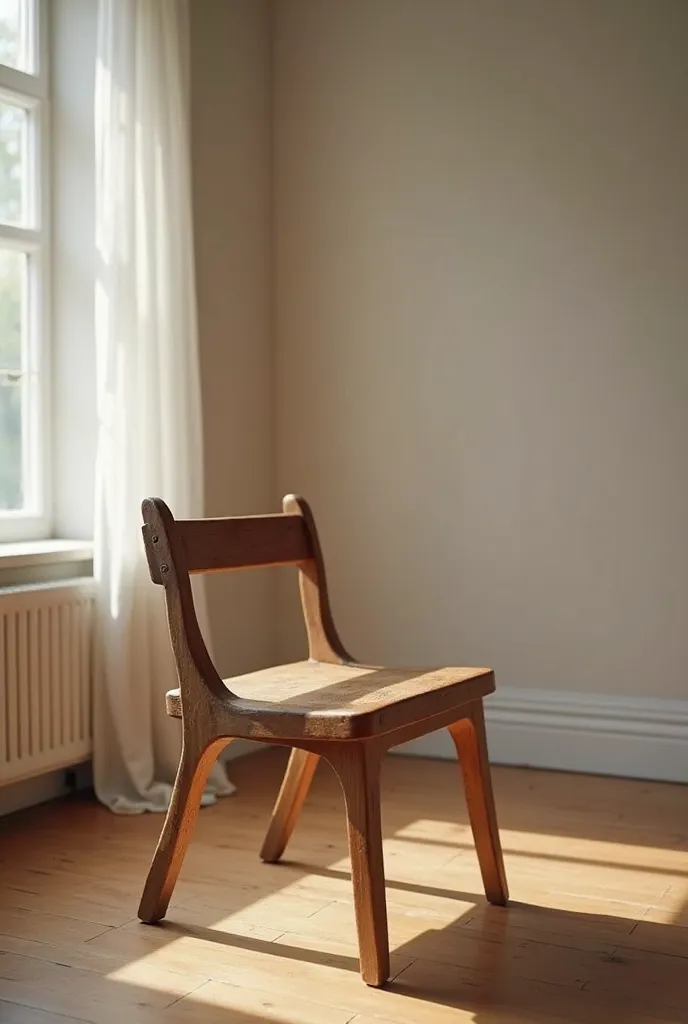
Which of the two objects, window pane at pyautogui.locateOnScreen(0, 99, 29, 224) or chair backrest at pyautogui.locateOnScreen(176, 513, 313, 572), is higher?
window pane at pyautogui.locateOnScreen(0, 99, 29, 224)

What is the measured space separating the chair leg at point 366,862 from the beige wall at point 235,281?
1.74 m

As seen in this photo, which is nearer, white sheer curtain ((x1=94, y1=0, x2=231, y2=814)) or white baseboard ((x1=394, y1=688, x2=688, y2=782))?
white sheer curtain ((x1=94, y1=0, x2=231, y2=814))

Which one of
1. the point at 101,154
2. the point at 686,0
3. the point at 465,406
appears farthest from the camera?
the point at 465,406

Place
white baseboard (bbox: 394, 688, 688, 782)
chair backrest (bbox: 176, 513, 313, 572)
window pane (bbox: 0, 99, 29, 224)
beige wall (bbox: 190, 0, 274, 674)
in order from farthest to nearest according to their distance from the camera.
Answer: beige wall (bbox: 190, 0, 274, 674) < white baseboard (bbox: 394, 688, 688, 782) < window pane (bbox: 0, 99, 29, 224) < chair backrest (bbox: 176, 513, 313, 572)

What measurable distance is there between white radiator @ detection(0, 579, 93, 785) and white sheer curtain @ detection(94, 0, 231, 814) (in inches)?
1.8

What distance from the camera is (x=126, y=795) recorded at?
3.32 m

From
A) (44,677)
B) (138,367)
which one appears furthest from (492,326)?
(44,677)

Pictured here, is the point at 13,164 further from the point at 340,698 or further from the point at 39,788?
the point at 340,698

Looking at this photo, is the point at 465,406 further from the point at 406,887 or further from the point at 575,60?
the point at 406,887

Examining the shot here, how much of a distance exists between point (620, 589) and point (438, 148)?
1.43 m

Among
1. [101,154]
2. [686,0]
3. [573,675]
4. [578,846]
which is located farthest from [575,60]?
[578,846]

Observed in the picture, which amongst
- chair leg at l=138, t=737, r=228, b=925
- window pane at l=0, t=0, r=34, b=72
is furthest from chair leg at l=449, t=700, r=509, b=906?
window pane at l=0, t=0, r=34, b=72

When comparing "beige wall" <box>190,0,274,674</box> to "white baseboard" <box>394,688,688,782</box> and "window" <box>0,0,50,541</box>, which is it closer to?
"window" <box>0,0,50,541</box>

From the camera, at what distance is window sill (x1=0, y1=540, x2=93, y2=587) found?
3.14m
